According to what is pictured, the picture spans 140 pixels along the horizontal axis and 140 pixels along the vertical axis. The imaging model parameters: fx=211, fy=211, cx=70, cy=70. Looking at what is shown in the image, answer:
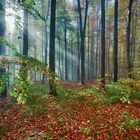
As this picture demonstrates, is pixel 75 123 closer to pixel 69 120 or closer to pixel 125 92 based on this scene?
pixel 69 120

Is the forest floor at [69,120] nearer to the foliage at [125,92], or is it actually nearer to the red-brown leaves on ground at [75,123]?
the red-brown leaves on ground at [75,123]

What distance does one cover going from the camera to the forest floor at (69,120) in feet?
21.8

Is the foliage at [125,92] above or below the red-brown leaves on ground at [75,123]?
above

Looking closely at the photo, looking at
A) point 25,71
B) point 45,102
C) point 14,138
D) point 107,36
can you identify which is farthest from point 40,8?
point 25,71

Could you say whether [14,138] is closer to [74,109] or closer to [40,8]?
[74,109]

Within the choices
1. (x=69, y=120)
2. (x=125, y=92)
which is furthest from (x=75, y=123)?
(x=125, y=92)

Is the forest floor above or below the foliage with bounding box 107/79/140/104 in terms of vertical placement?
below

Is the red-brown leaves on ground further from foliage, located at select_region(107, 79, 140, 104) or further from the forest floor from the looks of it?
foliage, located at select_region(107, 79, 140, 104)

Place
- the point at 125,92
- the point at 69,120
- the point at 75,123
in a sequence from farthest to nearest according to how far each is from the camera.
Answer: the point at 125,92 < the point at 69,120 < the point at 75,123

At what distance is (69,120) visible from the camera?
7.92 meters

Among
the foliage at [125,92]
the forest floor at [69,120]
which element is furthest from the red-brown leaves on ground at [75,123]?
the foliage at [125,92]

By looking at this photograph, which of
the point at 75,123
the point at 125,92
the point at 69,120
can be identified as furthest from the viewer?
the point at 125,92

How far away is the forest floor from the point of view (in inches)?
262

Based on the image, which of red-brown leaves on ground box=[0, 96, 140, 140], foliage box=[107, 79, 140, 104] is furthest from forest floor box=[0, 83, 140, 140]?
foliage box=[107, 79, 140, 104]
